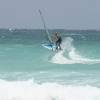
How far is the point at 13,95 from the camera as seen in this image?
14430 millimetres

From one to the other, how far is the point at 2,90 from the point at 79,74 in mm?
4950

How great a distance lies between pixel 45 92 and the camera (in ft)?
48.0

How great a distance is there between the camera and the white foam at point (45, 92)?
14.3m

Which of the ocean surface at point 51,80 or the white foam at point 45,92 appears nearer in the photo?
the white foam at point 45,92

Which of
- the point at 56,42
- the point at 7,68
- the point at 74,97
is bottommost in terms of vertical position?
the point at 56,42

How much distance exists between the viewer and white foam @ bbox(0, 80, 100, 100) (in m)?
14.3

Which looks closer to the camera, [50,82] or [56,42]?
[50,82]

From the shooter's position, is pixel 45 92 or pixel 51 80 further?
pixel 51 80

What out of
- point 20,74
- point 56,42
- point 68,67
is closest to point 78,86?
point 20,74

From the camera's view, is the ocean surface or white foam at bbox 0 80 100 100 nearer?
white foam at bbox 0 80 100 100

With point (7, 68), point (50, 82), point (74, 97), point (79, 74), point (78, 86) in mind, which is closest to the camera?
point (74, 97)

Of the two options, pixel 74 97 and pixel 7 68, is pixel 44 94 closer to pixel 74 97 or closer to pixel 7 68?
pixel 74 97

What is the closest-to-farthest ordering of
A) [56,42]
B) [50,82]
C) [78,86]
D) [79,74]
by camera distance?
[78,86] < [50,82] < [79,74] < [56,42]

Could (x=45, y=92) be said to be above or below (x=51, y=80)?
above
